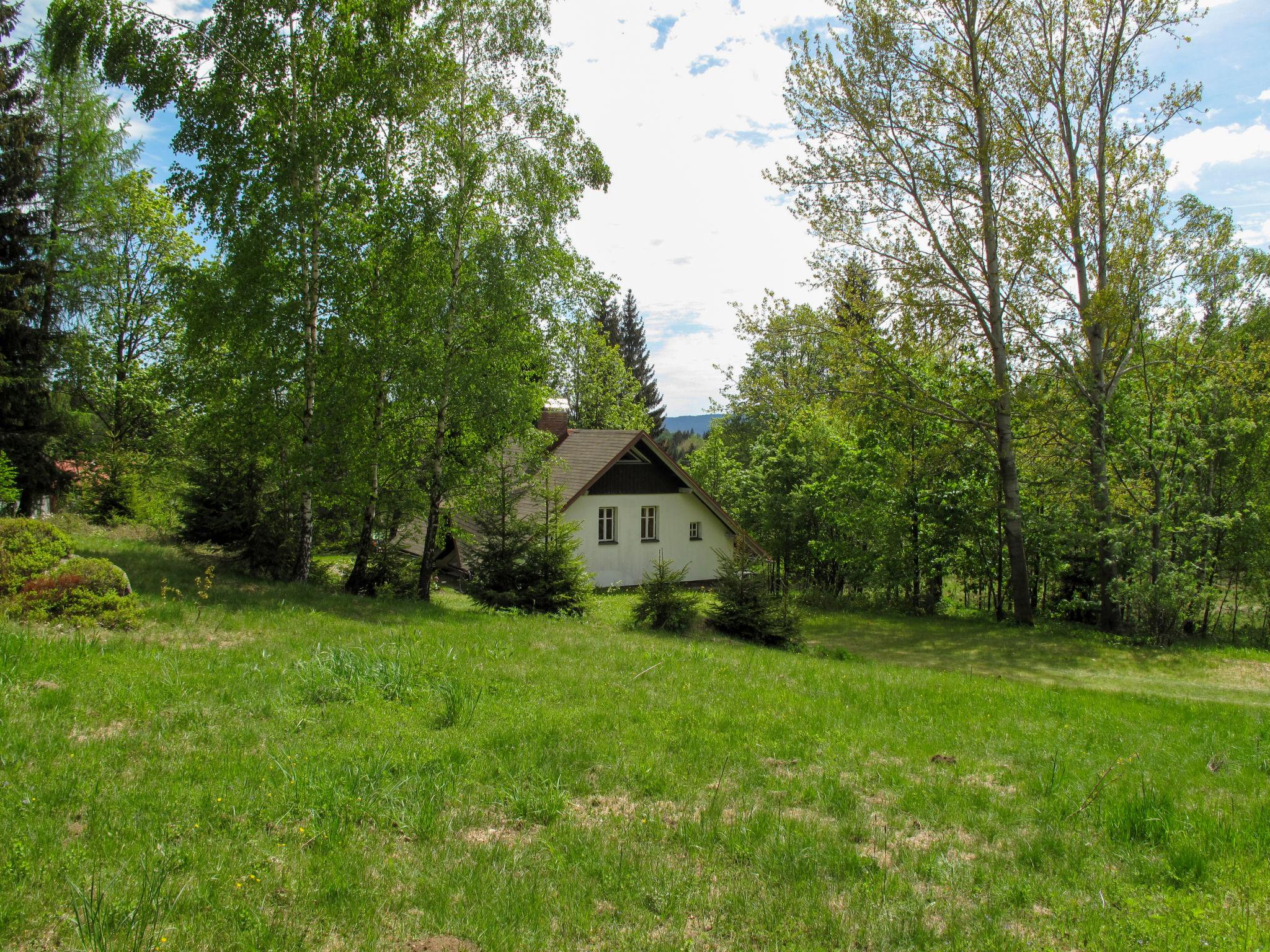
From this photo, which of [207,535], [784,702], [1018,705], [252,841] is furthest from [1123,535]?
[207,535]

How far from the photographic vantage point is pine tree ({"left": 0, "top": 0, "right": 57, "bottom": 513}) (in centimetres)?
1959

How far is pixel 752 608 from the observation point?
16922 millimetres

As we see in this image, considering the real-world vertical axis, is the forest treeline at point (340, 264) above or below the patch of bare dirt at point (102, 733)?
above

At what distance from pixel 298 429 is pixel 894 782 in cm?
1377

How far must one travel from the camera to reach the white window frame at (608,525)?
2992 centimetres

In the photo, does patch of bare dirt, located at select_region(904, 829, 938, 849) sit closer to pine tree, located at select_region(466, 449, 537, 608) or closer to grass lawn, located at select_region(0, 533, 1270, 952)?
grass lawn, located at select_region(0, 533, 1270, 952)

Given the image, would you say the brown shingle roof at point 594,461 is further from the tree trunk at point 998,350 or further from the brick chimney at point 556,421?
the tree trunk at point 998,350

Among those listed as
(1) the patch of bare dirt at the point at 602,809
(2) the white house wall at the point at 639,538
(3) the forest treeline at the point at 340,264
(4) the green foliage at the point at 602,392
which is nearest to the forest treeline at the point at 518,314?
(3) the forest treeline at the point at 340,264

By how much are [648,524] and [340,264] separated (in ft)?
57.9

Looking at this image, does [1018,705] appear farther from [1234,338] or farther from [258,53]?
[1234,338]

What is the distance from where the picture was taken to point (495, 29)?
671 inches

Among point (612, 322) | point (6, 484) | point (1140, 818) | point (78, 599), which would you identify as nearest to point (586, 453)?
point (6, 484)

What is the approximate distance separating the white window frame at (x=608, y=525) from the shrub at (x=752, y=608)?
13.0 m

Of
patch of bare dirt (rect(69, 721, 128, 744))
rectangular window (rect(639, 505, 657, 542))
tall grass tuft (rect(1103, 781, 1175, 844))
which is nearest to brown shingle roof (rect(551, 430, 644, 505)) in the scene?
rectangular window (rect(639, 505, 657, 542))
